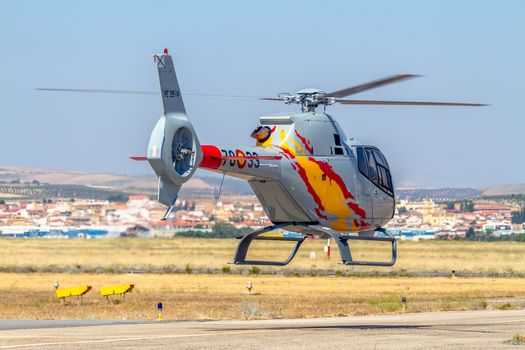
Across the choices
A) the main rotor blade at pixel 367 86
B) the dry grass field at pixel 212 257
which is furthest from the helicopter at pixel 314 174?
the dry grass field at pixel 212 257

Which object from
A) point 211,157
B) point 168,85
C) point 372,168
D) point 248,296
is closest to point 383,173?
point 372,168

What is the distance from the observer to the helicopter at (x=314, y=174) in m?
31.6

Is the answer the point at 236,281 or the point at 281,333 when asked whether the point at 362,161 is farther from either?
the point at 236,281

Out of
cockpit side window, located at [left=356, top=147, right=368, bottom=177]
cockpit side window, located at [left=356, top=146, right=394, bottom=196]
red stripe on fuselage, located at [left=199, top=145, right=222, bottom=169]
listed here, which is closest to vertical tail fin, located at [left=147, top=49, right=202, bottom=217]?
red stripe on fuselage, located at [left=199, top=145, right=222, bottom=169]

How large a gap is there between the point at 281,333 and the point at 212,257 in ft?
274

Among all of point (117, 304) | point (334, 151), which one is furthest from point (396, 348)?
point (117, 304)

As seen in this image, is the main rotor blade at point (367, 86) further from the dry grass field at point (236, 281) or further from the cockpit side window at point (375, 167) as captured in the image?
the dry grass field at point (236, 281)

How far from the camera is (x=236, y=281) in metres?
76.1

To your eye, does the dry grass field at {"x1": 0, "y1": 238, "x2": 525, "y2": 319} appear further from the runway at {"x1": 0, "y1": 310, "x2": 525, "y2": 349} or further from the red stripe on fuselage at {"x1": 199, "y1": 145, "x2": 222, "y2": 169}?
the red stripe on fuselage at {"x1": 199, "y1": 145, "x2": 222, "y2": 169}

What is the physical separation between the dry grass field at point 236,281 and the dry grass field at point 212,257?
A: 11 cm

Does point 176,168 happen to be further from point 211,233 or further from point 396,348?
point 211,233

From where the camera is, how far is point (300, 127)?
108 feet

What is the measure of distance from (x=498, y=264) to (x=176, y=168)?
3281 inches

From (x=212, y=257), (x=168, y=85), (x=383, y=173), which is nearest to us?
(x=168, y=85)
